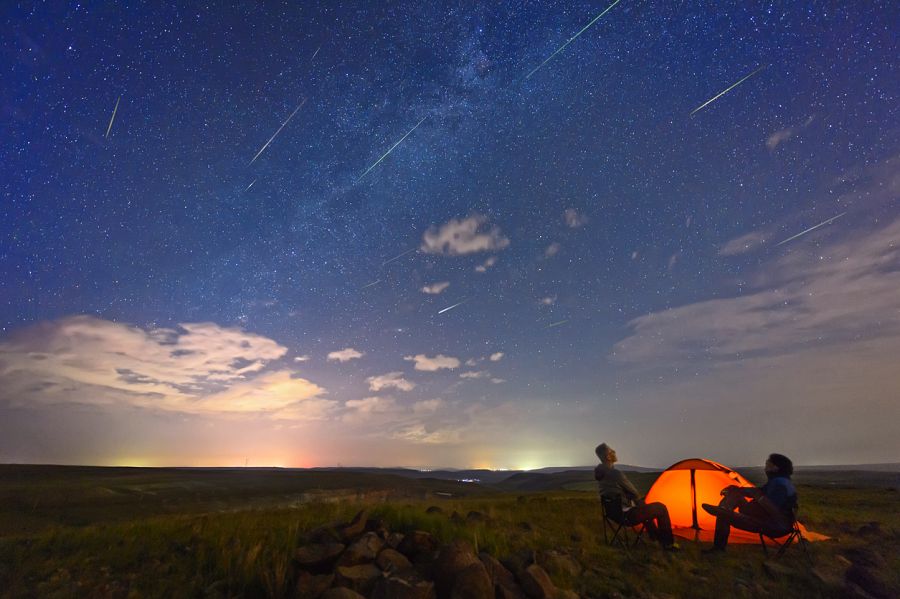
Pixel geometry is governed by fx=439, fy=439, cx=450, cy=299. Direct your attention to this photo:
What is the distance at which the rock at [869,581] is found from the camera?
22.8 feet

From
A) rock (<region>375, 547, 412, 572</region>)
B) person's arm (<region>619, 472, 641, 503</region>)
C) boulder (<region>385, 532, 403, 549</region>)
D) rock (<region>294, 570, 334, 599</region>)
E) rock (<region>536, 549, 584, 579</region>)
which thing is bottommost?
rock (<region>536, 549, 584, 579</region>)

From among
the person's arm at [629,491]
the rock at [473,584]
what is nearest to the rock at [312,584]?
the rock at [473,584]

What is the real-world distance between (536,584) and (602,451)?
511cm

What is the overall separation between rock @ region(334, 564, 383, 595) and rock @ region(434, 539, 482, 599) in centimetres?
84

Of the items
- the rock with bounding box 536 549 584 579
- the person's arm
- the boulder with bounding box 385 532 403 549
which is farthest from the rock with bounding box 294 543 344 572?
the person's arm

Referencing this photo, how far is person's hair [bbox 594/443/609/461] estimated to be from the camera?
1073 cm

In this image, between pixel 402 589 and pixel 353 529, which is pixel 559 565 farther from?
pixel 353 529

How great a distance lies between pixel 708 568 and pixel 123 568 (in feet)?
34.7

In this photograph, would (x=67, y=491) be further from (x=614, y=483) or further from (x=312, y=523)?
(x=614, y=483)

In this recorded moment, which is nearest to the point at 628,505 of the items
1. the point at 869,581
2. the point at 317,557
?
the point at 869,581

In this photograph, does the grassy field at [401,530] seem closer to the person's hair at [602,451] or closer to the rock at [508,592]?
the rock at [508,592]

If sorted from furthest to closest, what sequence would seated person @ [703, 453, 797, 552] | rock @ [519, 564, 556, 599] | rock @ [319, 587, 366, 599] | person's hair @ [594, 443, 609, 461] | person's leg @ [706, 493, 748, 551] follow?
person's hair @ [594, 443, 609, 461], person's leg @ [706, 493, 748, 551], seated person @ [703, 453, 797, 552], rock @ [519, 564, 556, 599], rock @ [319, 587, 366, 599]

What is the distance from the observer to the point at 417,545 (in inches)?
302

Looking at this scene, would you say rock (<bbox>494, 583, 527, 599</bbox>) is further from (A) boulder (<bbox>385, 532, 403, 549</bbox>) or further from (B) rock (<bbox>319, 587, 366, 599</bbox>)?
(A) boulder (<bbox>385, 532, 403, 549</bbox>)
